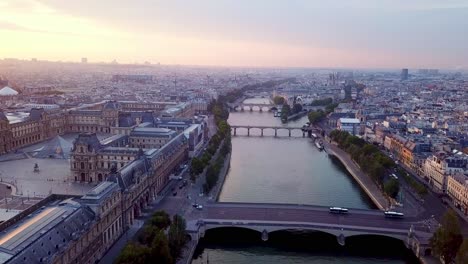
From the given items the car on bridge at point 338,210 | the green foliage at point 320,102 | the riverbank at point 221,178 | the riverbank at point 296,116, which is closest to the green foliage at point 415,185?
the car on bridge at point 338,210

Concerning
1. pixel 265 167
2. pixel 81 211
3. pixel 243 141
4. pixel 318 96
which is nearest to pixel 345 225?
pixel 81 211

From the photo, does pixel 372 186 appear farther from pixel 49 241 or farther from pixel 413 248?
pixel 49 241

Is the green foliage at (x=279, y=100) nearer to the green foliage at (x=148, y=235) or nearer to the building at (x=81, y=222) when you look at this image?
the building at (x=81, y=222)

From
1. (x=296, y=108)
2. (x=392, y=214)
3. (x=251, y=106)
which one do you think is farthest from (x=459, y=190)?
(x=251, y=106)

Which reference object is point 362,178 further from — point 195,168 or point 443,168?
point 195,168

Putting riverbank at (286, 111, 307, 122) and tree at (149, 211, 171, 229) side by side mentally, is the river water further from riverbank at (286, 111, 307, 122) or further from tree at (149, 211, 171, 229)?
riverbank at (286, 111, 307, 122)

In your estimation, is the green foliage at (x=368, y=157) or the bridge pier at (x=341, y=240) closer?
the bridge pier at (x=341, y=240)

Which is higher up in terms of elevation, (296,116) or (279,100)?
(279,100)
